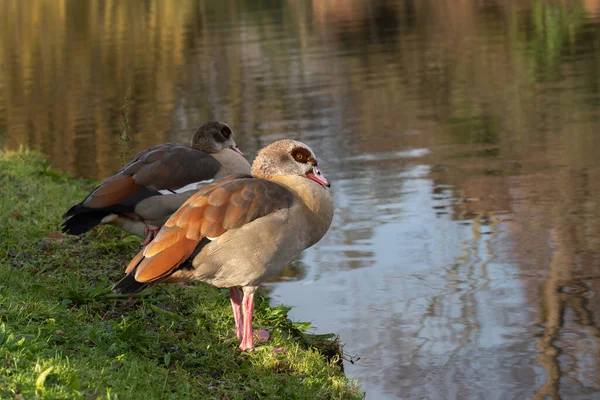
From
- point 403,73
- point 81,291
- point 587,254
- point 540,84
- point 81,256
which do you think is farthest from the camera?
point 403,73

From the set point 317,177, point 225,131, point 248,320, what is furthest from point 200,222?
point 225,131

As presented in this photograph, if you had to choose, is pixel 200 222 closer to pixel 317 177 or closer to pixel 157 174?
pixel 317 177

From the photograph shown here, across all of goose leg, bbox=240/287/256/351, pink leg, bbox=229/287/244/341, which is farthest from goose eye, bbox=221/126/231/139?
goose leg, bbox=240/287/256/351

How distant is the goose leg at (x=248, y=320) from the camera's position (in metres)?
5.63

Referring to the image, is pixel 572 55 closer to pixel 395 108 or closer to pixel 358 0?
pixel 395 108

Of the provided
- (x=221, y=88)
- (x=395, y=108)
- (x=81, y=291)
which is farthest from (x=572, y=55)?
(x=81, y=291)

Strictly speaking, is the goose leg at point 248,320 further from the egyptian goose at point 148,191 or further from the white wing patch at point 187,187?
the white wing patch at point 187,187

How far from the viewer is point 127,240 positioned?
7785 mm

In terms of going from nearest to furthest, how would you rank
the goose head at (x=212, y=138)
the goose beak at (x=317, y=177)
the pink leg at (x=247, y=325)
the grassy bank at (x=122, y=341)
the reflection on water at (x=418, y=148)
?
the grassy bank at (x=122, y=341), the pink leg at (x=247, y=325), the goose beak at (x=317, y=177), the reflection on water at (x=418, y=148), the goose head at (x=212, y=138)

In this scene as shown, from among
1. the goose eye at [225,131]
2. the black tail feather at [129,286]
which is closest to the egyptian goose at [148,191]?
the goose eye at [225,131]

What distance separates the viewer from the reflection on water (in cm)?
636

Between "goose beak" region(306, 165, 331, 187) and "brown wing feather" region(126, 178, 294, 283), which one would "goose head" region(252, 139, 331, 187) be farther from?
"brown wing feather" region(126, 178, 294, 283)

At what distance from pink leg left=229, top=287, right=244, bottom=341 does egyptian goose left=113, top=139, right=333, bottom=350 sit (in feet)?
0.11

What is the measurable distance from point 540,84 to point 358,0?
84.7 ft
